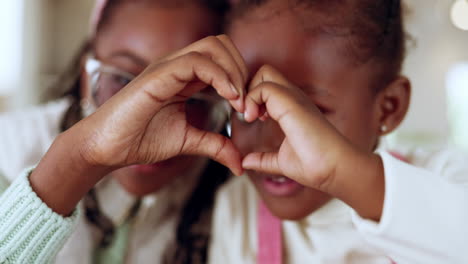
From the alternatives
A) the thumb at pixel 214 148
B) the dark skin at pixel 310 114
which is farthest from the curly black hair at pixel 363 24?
the thumb at pixel 214 148

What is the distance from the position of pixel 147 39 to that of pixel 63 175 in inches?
15.0

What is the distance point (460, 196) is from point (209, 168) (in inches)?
26.0

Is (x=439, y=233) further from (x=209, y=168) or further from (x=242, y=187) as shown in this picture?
(x=209, y=168)

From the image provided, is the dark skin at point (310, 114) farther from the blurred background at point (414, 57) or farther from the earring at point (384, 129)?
the blurred background at point (414, 57)

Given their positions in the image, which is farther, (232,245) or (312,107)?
(232,245)

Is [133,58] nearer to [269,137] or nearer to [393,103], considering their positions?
[269,137]

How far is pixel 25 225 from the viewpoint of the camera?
1.86 ft

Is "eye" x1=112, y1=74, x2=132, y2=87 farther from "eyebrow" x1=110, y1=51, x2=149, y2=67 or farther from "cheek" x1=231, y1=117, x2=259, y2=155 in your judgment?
"cheek" x1=231, y1=117, x2=259, y2=155

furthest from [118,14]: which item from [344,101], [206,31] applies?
[344,101]

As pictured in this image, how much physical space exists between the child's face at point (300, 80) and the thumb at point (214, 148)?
15cm

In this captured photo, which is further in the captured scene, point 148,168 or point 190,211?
point 190,211

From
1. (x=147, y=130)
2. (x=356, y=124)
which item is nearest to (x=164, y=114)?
(x=147, y=130)

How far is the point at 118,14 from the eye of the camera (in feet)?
3.12

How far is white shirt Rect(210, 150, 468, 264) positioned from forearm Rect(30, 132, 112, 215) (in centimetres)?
36
